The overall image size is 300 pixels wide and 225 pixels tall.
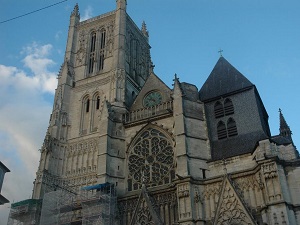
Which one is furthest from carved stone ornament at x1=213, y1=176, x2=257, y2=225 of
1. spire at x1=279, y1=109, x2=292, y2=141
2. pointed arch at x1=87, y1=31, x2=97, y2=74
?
pointed arch at x1=87, y1=31, x2=97, y2=74

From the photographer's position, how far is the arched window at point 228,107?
2087cm

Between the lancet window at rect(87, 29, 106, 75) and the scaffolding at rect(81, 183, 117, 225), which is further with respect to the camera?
the lancet window at rect(87, 29, 106, 75)

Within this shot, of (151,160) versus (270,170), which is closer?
(270,170)

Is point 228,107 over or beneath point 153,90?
beneath

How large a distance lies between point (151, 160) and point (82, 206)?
4.35 m

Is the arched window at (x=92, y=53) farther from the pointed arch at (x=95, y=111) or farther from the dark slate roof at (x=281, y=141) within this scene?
the dark slate roof at (x=281, y=141)

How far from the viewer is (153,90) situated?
24188 millimetres

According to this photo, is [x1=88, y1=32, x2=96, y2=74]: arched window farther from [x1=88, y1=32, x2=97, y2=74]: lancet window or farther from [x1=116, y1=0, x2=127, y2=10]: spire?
[x1=116, y1=0, x2=127, y2=10]: spire

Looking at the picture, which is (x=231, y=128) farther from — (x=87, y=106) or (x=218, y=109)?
(x=87, y=106)

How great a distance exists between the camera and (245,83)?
21.6 m

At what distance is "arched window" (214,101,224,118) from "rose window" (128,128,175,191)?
3054mm

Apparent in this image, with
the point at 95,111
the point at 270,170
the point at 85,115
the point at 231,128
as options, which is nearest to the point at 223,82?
the point at 231,128

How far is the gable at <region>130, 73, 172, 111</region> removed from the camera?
23531 millimetres

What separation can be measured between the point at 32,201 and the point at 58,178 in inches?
101
